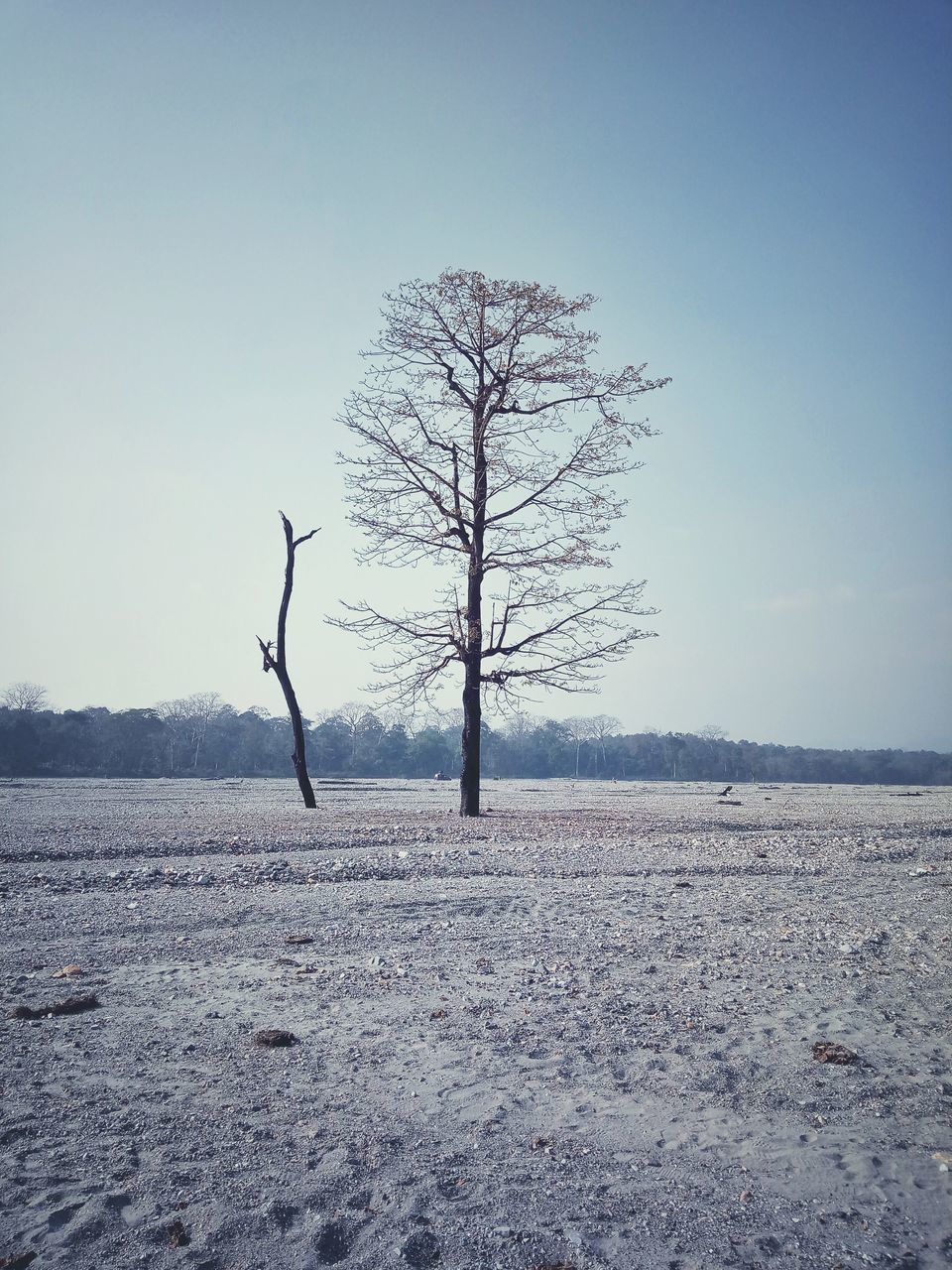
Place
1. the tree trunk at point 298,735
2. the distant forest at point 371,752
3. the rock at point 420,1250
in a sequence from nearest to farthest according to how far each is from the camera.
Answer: the rock at point 420,1250, the tree trunk at point 298,735, the distant forest at point 371,752

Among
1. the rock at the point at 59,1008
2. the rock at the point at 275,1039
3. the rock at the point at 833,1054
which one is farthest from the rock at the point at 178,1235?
the rock at the point at 833,1054

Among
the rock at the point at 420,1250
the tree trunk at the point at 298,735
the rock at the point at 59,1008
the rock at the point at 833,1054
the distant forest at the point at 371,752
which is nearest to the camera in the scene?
the rock at the point at 420,1250

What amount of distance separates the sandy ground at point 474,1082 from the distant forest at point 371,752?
2344 cm

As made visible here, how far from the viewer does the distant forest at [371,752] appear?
56.1 metres

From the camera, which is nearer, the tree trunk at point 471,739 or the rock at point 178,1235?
the rock at point 178,1235

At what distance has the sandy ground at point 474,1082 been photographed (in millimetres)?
2189

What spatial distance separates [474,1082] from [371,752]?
255 ft

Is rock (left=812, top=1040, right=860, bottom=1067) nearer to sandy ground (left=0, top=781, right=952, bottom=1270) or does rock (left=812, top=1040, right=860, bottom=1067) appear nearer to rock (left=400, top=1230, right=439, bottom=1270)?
sandy ground (left=0, top=781, right=952, bottom=1270)

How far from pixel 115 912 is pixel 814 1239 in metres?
5.47

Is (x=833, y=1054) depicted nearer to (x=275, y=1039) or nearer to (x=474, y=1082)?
(x=474, y=1082)

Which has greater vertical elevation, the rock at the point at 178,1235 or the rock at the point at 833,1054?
the rock at the point at 833,1054

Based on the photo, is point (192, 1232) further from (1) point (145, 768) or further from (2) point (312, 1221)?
(1) point (145, 768)

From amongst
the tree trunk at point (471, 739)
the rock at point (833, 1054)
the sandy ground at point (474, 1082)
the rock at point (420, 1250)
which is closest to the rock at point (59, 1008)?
the sandy ground at point (474, 1082)

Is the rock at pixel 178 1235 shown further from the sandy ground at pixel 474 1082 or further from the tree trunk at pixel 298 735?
the tree trunk at pixel 298 735
